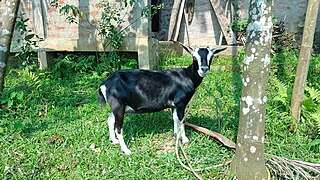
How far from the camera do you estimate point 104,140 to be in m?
3.74

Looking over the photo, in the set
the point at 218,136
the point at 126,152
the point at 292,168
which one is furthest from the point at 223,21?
the point at 292,168

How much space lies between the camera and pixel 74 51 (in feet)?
21.8

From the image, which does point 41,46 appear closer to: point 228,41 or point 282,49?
point 228,41

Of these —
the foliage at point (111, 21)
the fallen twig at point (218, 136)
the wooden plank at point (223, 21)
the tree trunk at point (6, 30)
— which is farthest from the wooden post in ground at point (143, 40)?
the fallen twig at point (218, 136)

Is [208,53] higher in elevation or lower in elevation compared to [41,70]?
higher

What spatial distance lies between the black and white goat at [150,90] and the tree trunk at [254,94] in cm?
89

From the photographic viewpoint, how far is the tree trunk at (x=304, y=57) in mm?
3691

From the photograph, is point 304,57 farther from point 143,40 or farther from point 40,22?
point 40,22

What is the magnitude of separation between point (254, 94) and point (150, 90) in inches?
53.6

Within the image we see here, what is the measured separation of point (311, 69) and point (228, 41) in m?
2.32

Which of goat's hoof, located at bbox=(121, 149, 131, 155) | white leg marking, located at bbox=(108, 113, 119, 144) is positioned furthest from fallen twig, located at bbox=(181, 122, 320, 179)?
white leg marking, located at bbox=(108, 113, 119, 144)

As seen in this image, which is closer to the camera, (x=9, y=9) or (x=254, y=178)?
(x=254, y=178)

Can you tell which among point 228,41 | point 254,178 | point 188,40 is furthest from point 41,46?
point 254,178

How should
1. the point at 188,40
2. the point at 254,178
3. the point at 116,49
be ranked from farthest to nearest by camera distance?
the point at 188,40 → the point at 116,49 → the point at 254,178
